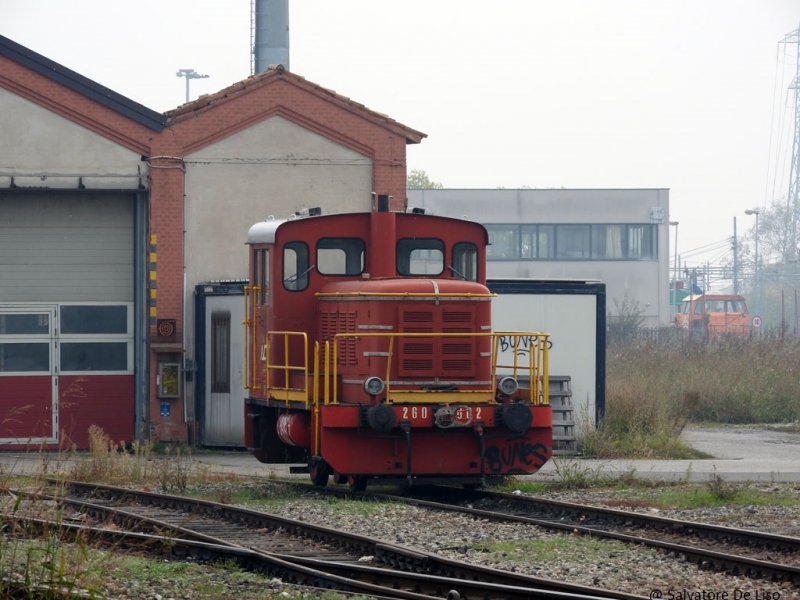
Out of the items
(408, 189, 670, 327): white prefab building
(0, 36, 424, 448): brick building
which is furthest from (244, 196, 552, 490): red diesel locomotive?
(408, 189, 670, 327): white prefab building

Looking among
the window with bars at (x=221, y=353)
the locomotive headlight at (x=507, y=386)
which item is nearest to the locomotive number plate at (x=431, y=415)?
the locomotive headlight at (x=507, y=386)

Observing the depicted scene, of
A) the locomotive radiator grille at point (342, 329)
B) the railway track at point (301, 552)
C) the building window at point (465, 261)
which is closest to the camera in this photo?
the railway track at point (301, 552)

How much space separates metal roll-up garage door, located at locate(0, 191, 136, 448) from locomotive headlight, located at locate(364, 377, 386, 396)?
31.7ft

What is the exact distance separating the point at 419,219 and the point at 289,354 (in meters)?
2.25

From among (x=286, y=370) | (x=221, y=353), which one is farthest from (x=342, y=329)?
(x=221, y=353)

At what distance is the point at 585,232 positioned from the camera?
5694 centimetres

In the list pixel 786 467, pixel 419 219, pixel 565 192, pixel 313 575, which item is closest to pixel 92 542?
pixel 313 575

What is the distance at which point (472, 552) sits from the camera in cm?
988

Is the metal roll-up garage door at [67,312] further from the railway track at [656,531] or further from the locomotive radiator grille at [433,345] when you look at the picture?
the locomotive radiator grille at [433,345]

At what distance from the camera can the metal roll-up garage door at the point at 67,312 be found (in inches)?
824

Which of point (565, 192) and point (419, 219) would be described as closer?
point (419, 219)

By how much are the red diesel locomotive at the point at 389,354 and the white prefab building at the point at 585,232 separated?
139 feet

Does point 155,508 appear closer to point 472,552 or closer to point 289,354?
point 289,354

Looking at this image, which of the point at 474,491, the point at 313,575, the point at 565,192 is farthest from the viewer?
the point at 565,192
